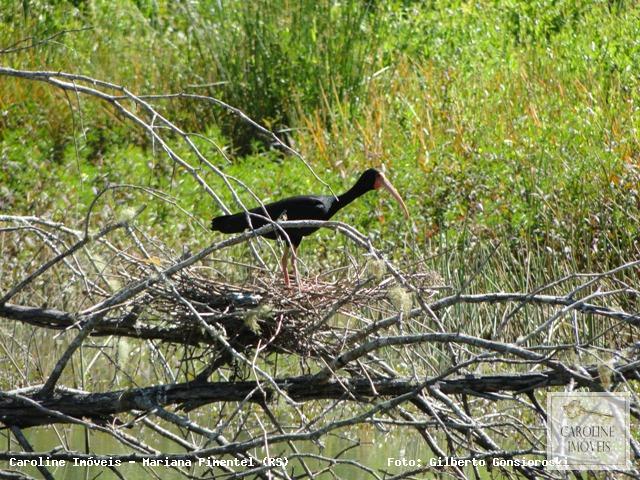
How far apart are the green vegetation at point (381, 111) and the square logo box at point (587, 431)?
6.45 ft

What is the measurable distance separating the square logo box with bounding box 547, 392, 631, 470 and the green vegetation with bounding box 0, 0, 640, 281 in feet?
6.45

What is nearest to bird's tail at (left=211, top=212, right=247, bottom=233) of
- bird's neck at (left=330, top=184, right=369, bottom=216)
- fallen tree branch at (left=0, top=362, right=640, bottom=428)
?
bird's neck at (left=330, top=184, right=369, bottom=216)

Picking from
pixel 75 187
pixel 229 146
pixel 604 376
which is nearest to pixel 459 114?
pixel 229 146

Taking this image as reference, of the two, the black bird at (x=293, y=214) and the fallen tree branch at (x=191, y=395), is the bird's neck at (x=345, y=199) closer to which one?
the black bird at (x=293, y=214)

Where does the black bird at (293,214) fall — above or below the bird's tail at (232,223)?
below

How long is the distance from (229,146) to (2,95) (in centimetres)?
228

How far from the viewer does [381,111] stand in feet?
37.6

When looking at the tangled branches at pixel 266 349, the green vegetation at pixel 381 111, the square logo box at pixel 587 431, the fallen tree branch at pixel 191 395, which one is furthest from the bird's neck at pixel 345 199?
the fallen tree branch at pixel 191 395

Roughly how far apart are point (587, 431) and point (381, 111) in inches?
243

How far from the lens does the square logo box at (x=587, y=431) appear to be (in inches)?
153

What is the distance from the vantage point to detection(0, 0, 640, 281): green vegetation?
9.04 metres

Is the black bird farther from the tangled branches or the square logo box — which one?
the square logo box

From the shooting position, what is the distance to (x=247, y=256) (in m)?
8.20

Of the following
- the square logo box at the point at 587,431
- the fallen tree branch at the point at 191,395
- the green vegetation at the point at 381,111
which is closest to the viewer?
the square logo box at the point at 587,431
